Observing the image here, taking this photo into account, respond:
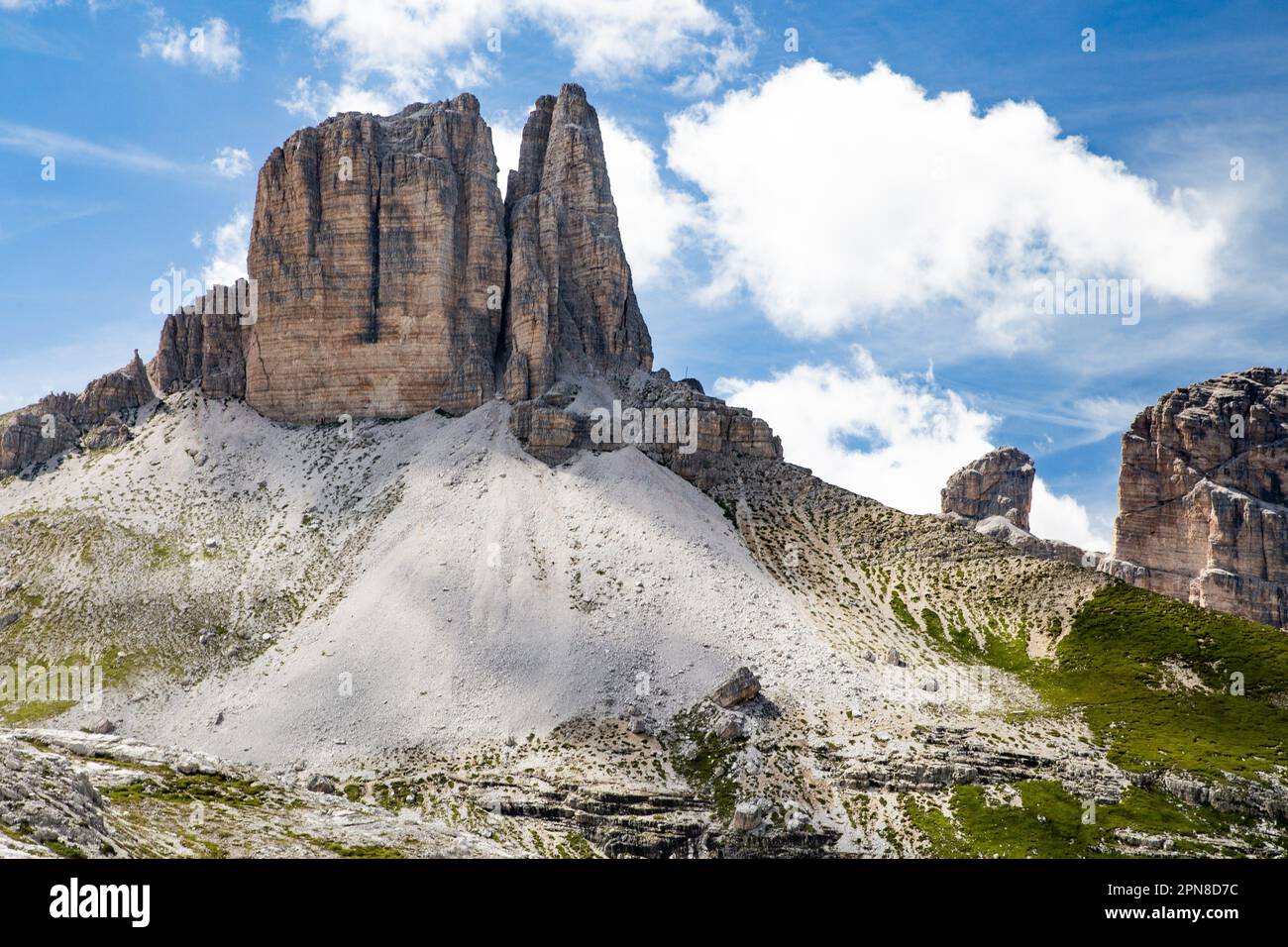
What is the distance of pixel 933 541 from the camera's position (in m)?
130

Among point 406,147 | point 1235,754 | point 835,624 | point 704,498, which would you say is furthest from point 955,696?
point 406,147

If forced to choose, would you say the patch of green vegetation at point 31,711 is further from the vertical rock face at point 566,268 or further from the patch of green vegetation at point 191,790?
the vertical rock face at point 566,268

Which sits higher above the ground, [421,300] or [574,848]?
[421,300]

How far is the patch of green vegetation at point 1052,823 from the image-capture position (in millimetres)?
81938

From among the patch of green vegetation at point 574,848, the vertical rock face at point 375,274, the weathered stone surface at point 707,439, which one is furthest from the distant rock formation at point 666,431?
the patch of green vegetation at point 574,848

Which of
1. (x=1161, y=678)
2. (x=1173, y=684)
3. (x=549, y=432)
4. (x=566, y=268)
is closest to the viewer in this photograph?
(x=1173, y=684)

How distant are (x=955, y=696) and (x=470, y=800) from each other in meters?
43.0

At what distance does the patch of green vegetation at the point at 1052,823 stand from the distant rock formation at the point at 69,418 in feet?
382

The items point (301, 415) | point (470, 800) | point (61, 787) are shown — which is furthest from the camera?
point (301, 415)

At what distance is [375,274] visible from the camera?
153 meters

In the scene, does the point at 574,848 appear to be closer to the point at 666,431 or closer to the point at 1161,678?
the point at 1161,678

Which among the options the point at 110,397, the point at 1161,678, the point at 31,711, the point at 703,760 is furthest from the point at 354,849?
the point at 110,397

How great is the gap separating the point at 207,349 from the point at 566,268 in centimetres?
5004
